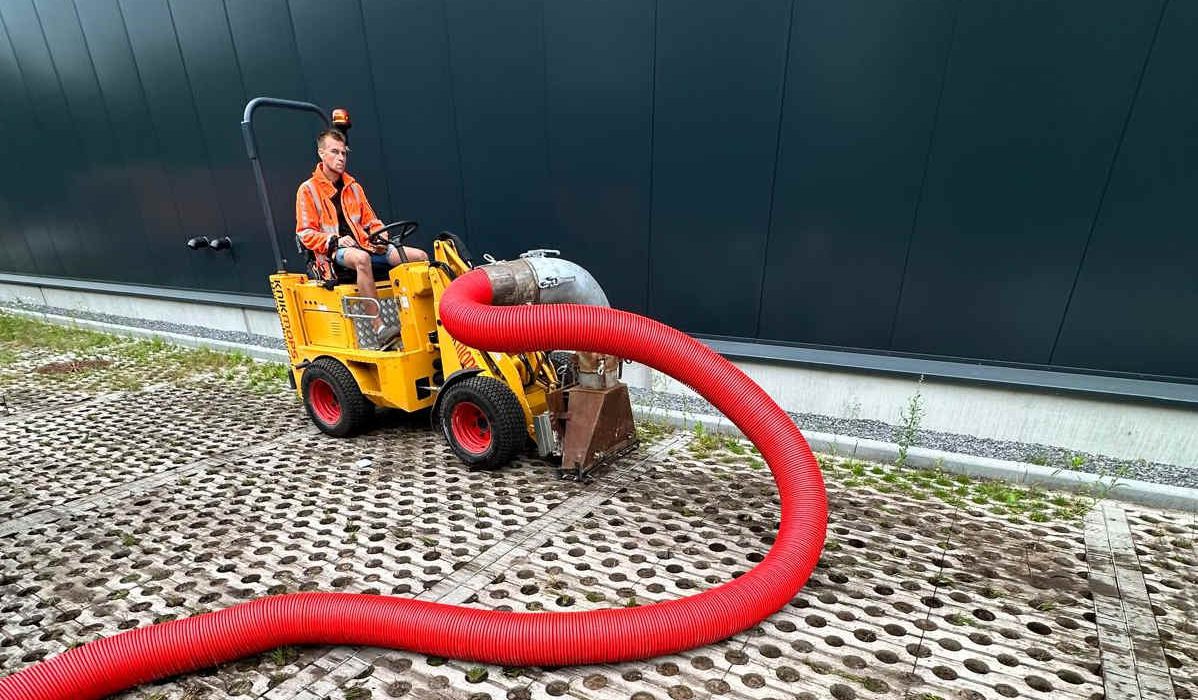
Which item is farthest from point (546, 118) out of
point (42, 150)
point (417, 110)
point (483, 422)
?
point (42, 150)

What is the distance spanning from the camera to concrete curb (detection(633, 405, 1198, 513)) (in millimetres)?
3121

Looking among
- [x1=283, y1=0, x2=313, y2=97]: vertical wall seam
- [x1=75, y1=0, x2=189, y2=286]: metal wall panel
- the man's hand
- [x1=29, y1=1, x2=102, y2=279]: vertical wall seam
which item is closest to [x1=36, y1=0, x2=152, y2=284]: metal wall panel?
[x1=29, y1=1, x2=102, y2=279]: vertical wall seam

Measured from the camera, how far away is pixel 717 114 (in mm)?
4367

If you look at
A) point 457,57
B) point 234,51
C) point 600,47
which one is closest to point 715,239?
point 600,47

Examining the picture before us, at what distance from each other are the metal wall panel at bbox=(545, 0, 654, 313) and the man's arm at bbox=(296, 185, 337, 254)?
2.11 metres

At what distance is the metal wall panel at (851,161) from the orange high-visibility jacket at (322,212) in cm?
322

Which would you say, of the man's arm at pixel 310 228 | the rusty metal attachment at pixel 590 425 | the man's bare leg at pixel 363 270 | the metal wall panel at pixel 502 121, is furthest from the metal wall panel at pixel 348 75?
the rusty metal attachment at pixel 590 425

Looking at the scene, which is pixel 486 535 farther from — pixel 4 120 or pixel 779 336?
pixel 4 120

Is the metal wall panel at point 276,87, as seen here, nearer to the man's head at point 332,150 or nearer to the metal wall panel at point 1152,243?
the man's head at point 332,150

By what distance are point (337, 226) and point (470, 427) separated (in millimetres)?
1791

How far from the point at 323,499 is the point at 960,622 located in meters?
3.30

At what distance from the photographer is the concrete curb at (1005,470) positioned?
123 inches

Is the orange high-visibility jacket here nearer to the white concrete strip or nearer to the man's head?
the man's head

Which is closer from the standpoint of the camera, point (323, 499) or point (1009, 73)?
point (323, 499)
